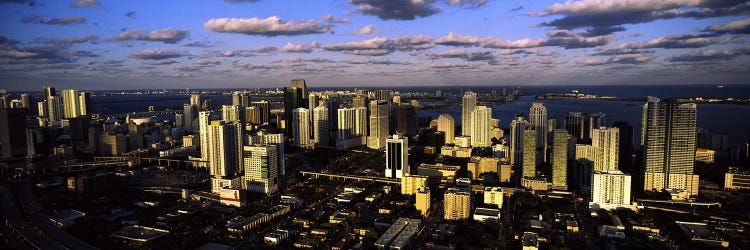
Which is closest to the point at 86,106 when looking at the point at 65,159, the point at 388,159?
the point at 65,159

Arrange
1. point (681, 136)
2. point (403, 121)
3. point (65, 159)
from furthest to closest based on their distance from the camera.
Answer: point (403, 121) < point (65, 159) < point (681, 136)

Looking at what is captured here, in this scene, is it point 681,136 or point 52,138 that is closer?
point 681,136

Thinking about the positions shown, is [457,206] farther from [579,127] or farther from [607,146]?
[579,127]

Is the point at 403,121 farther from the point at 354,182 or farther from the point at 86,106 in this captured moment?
the point at 86,106

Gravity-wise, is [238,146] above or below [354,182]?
above

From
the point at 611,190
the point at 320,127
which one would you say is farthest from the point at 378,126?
the point at 611,190

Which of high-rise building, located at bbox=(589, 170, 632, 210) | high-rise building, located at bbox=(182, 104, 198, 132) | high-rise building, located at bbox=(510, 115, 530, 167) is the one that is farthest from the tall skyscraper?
high-rise building, located at bbox=(589, 170, 632, 210)

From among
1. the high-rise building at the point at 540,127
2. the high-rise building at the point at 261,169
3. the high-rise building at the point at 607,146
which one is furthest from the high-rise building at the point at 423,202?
the high-rise building at the point at 540,127
